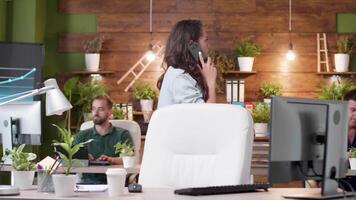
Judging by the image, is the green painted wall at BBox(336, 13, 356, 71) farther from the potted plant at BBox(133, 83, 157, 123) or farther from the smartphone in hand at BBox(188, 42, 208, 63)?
the smartphone in hand at BBox(188, 42, 208, 63)

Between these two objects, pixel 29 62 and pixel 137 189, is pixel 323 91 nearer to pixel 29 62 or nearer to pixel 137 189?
pixel 29 62

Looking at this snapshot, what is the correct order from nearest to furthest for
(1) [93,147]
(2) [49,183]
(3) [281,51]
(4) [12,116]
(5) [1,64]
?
(2) [49,183] < (4) [12,116] < (1) [93,147] < (5) [1,64] < (3) [281,51]

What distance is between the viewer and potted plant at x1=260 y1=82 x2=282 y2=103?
25.1ft

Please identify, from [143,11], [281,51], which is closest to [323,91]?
[281,51]

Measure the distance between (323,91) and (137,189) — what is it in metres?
5.07

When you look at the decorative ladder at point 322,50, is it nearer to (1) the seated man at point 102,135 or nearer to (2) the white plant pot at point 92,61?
(2) the white plant pot at point 92,61

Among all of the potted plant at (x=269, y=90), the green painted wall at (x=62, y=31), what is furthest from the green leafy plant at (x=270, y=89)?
the green painted wall at (x=62, y=31)

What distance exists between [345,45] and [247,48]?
105cm

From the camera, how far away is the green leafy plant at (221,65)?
7605mm

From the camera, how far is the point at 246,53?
7.61 meters

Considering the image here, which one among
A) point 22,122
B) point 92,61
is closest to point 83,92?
point 92,61

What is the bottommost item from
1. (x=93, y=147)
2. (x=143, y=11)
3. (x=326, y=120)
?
(x=93, y=147)

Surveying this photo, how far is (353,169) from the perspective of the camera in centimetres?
466

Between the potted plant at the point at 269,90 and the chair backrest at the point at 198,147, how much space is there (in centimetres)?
453
